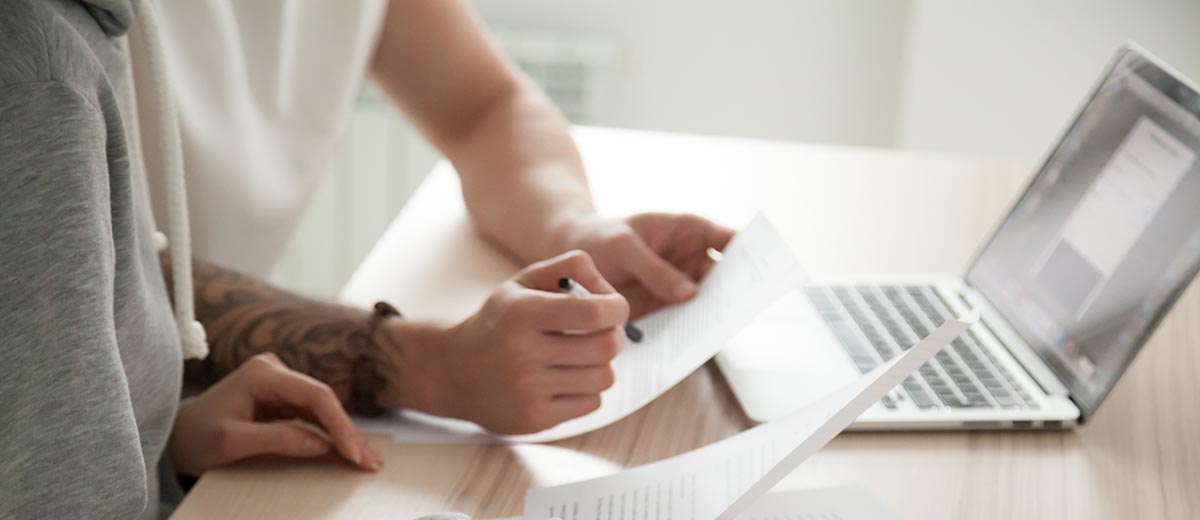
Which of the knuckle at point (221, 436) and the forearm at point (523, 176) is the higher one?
the forearm at point (523, 176)

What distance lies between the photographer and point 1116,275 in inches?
33.9

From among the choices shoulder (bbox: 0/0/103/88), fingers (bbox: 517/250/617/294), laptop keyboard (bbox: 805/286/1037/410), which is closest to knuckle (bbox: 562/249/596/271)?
fingers (bbox: 517/250/617/294)

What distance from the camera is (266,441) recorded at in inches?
30.2

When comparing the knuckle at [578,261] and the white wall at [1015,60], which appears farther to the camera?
the white wall at [1015,60]

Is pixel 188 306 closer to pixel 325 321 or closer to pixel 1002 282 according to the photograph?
pixel 325 321

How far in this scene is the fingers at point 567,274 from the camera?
2.72 feet

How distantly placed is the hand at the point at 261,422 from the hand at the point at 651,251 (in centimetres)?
26

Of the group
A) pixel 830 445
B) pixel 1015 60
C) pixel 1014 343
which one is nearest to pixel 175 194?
pixel 830 445

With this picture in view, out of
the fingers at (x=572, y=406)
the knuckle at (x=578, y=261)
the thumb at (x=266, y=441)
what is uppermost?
the knuckle at (x=578, y=261)

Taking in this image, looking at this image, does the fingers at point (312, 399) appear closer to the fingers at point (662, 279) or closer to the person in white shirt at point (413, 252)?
the person in white shirt at point (413, 252)

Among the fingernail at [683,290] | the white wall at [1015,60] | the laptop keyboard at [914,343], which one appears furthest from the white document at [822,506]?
the white wall at [1015,60]

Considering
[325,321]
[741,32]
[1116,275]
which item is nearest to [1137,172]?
[1116,275]

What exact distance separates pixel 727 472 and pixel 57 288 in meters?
0.36

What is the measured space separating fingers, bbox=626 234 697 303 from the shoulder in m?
0.43
